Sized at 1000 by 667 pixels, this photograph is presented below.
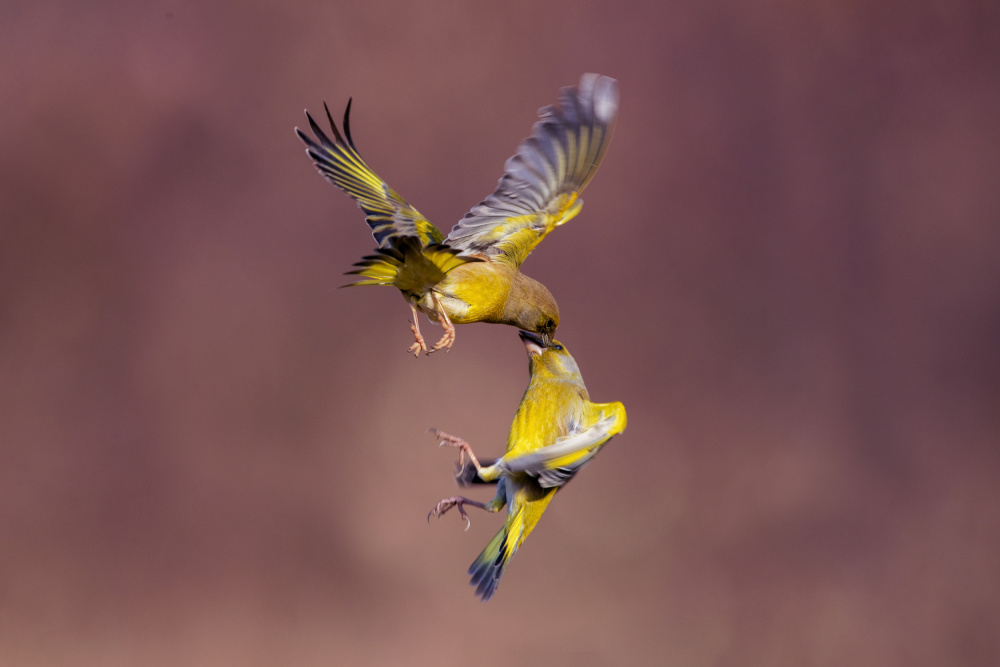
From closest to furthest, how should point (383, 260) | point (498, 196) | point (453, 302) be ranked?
point (383, 260) < point (453, 302) < point (498, 196)

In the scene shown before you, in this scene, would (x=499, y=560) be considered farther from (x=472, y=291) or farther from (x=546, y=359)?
(x=472, y=291)

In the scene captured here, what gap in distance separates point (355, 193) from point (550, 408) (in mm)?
717

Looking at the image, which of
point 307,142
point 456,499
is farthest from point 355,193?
Result: point 456,499

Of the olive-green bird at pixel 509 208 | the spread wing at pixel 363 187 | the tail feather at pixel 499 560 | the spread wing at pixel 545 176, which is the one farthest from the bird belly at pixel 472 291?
the tail feather at pixel 499 560

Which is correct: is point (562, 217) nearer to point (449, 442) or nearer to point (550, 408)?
point (550, 408)

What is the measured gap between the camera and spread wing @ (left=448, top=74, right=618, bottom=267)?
1981mm

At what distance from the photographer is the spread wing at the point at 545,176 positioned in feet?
6.50

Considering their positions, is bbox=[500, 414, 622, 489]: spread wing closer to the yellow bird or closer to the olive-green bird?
the yellow bird

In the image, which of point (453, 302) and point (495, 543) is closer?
point (453, 302)

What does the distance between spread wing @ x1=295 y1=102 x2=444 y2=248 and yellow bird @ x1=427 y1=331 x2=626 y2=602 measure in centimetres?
39

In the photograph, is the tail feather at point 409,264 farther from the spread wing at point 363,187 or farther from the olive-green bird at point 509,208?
the spread wing at point 363,187

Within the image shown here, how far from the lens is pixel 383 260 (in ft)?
5.08

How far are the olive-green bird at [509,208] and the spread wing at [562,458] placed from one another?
31 centimetres

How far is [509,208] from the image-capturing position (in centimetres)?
211
